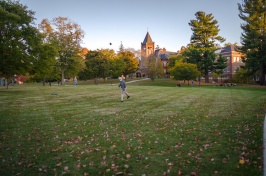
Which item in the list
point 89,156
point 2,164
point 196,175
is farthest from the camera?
point 89,156

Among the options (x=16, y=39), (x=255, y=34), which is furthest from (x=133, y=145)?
(x=255, y=34)

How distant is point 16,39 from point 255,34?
4142 cm

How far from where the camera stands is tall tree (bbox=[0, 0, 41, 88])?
79.4ft

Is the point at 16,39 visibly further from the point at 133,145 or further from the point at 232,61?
the point at 232,61

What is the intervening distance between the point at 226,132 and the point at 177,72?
4356cm

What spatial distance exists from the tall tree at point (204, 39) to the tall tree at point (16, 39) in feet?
129

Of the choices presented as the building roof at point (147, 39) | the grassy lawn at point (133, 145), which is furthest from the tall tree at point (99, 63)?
the building roof at point (147, 39)

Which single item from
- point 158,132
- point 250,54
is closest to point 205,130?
point 158,132

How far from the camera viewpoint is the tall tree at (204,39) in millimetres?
55594

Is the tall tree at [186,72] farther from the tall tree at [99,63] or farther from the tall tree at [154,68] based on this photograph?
the tall tree at [99,63]

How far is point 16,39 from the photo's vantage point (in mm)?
25359

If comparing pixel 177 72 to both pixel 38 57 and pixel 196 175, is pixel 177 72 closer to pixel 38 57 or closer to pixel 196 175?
pixel 38 57

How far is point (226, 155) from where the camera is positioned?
6129 millimetres

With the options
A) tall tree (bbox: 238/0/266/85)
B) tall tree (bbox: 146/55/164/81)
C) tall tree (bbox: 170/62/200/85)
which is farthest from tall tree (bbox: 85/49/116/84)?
tall tree (bbox: 238/0/266/85)
